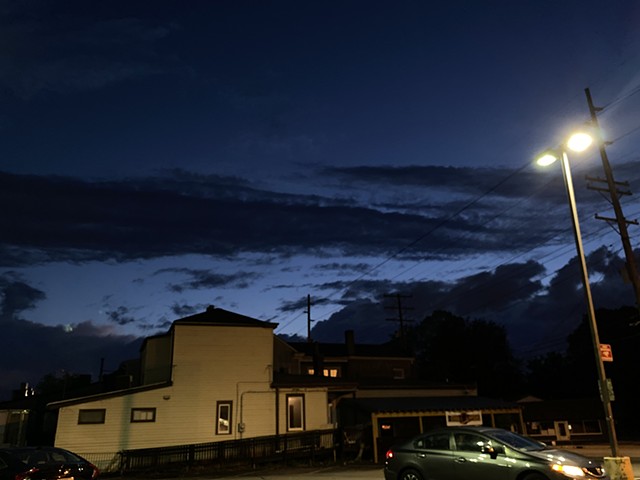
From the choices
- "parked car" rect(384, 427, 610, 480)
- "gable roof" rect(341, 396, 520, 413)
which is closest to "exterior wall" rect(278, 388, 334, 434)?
"gable roof" rect(341, 396, 520, 413)

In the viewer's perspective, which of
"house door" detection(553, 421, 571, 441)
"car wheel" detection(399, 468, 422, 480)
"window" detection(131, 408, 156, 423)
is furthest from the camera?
"house door" detection(553, 421, 571, 441)

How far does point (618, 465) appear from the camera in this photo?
1269 cm

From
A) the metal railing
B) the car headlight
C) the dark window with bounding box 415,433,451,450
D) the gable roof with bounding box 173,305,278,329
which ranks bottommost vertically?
the metal railing

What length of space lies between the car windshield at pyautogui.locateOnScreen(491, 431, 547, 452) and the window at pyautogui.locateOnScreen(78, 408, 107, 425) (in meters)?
19.8

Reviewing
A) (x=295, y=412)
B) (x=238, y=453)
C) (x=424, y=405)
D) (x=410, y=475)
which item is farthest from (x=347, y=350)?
(x=410, y=475)

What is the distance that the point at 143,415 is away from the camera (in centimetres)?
2581

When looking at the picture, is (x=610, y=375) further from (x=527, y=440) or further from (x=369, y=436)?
(x=527, y=440)

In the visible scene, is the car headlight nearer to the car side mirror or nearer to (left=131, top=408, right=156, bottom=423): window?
the car side mirror

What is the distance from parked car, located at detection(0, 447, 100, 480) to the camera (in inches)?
436

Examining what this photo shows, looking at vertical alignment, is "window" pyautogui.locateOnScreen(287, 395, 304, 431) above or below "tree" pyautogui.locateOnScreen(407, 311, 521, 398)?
below

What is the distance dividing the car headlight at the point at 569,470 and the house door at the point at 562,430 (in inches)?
1551

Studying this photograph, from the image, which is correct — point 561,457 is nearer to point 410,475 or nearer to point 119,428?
point 410,475

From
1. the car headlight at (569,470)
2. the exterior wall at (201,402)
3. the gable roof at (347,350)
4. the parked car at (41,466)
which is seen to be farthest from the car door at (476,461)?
the gable roof at (347,350)

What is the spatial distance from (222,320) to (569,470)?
72.4 feet
